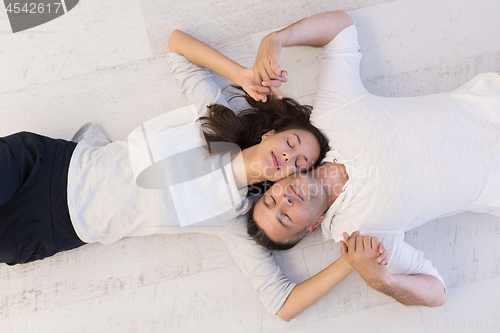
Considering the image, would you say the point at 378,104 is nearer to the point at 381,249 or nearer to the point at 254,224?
the point at 381,249

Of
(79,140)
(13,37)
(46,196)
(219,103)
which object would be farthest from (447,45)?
(13,37)

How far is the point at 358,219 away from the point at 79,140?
1.20 meters

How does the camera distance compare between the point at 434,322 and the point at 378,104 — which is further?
the point at 434,322

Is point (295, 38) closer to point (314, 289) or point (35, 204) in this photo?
point (314, 289)

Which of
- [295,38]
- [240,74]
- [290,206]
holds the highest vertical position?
[295,38]

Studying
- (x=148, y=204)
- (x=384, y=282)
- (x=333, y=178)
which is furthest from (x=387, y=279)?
(x=148, y=204)

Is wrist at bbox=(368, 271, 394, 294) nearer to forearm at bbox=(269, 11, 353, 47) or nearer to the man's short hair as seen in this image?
the man's short hair

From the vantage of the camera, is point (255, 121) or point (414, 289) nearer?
point (414, 289)

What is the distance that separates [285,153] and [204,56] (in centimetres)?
54

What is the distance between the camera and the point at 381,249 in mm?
1162

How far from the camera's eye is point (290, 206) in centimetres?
123

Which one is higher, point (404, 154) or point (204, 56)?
point (204, 56)

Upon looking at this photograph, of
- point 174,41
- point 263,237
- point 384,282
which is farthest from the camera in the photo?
point 174,41

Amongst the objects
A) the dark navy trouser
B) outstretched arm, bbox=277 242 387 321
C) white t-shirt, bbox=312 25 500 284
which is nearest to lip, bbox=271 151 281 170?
white t-shirt, bbox=312 25 500 284
